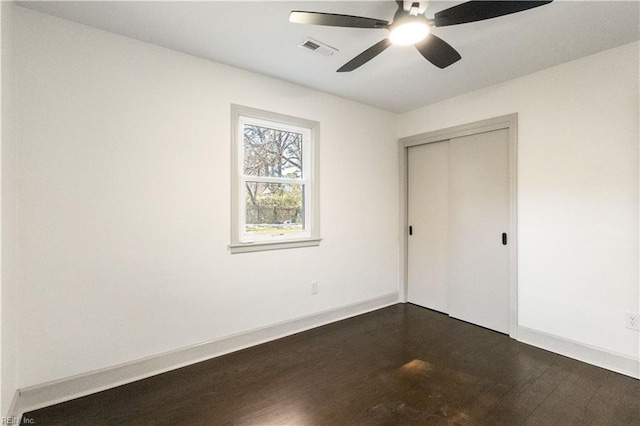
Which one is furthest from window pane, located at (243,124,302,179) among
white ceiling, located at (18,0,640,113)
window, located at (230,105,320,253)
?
white ceiling, located at (18,0,640,113)

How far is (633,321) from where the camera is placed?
2.35 metres

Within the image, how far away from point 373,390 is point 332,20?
244 centimetres

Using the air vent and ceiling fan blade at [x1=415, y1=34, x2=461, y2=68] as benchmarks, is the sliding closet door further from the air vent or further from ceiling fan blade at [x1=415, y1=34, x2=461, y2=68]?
the air vent

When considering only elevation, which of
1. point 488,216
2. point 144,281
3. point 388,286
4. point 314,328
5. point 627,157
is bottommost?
point 314,328

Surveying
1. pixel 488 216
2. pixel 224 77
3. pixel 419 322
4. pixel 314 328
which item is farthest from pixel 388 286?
pixel 224 77

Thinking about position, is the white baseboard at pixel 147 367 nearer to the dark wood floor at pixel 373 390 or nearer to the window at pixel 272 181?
the dark wood floor at pixel 373 390

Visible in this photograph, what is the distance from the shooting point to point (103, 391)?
7.07 ft

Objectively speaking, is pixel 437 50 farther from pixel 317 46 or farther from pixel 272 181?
pixel 272 181

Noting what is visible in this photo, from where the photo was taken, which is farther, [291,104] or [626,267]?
[291,104]

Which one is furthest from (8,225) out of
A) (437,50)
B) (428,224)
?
(428,224)

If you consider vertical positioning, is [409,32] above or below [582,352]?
above

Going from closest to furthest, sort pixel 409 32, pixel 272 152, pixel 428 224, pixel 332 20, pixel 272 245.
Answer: pixel 332 20 → pixel 409 32 → pixel 272 245 → pixel 272 152 → pixel 428 224

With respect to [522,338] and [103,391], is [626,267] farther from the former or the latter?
[103,391]

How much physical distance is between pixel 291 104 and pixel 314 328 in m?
2.44
